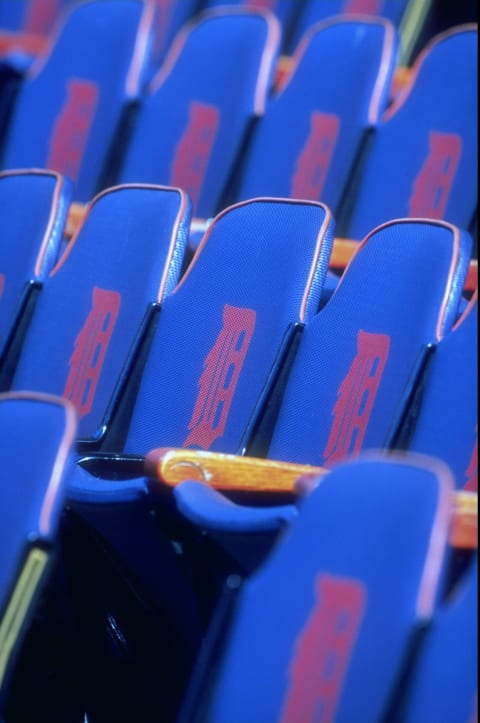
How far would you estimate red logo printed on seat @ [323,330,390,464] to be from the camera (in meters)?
0.56

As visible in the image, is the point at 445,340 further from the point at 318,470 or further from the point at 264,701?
the point at 264,701

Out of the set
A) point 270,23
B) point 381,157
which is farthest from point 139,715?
point 270,23

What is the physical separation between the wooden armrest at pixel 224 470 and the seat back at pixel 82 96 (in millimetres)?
427

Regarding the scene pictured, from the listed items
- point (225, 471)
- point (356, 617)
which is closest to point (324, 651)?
point (356, 617)

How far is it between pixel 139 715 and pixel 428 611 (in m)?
0.22

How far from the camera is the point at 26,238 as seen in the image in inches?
28.0

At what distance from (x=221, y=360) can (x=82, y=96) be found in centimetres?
35

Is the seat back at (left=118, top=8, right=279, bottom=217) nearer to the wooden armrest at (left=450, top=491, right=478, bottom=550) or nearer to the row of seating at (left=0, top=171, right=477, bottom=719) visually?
the row of seating at (left=0, top=171, right=477, bottom=719)

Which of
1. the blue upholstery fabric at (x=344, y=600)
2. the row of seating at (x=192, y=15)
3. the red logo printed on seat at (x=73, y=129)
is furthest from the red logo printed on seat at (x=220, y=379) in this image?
the row of seating at (x=192, y=15)

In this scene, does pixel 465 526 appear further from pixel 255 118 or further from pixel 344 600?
pixel 255 118

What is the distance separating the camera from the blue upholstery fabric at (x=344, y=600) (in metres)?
0.37

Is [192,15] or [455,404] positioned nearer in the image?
[455,404]

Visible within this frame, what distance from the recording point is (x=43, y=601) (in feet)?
1.91

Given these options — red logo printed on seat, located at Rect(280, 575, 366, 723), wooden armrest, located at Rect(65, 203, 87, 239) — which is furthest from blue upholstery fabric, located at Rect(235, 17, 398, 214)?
red logo printed on seat, located at Rect(280, 575, 366, 723)
